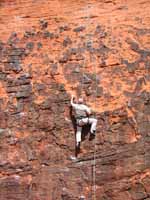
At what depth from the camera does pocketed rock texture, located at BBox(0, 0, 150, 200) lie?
1630cm

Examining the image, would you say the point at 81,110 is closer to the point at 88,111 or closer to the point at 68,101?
the point at 88,111

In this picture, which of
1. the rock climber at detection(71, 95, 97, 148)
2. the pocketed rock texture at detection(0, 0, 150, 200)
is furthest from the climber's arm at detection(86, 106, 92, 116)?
the pocketed rock texture at detection(0, 0, 150, 200)

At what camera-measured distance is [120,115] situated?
16.5m

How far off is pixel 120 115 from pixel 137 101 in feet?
1.79

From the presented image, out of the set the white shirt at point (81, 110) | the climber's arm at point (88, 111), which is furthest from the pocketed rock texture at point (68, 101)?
the white shirt at point (81, 110)

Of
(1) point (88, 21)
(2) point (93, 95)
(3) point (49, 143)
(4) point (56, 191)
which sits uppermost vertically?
(1) point (88, 21)

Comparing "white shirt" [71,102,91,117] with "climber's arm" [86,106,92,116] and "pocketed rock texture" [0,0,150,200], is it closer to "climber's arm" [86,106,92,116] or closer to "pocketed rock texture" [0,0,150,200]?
"climber's arm" [86,106,92,116]

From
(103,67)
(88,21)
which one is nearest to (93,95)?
(103,67)

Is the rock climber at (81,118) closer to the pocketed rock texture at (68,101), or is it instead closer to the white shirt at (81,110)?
the white shirt at (81,110)

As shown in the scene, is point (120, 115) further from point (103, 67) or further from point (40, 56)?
point (40, 56)

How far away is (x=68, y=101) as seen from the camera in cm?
1656

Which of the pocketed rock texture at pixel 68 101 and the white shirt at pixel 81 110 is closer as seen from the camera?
the white shirt at pixel 81 110

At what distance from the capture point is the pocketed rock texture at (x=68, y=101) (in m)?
16.3

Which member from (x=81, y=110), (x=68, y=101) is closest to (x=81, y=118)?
(x=81, y=110)
